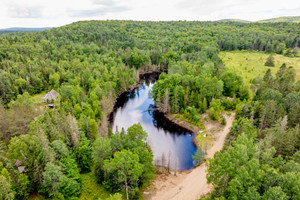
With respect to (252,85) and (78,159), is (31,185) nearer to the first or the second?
(78,159)

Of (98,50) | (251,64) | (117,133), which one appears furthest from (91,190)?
(98,50)

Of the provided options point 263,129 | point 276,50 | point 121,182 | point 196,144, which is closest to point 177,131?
point 196,144

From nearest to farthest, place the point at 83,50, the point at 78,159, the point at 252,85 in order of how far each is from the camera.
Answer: the point at 78,159, the point at 252,85, the point at 83,50

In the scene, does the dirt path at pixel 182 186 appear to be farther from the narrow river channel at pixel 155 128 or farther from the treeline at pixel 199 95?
the treeline at pixel 199 95

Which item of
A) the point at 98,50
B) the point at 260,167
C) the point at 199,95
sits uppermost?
the point at 98,50

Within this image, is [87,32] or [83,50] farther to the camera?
[87,32]

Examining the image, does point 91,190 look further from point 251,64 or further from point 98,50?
point 98,50
